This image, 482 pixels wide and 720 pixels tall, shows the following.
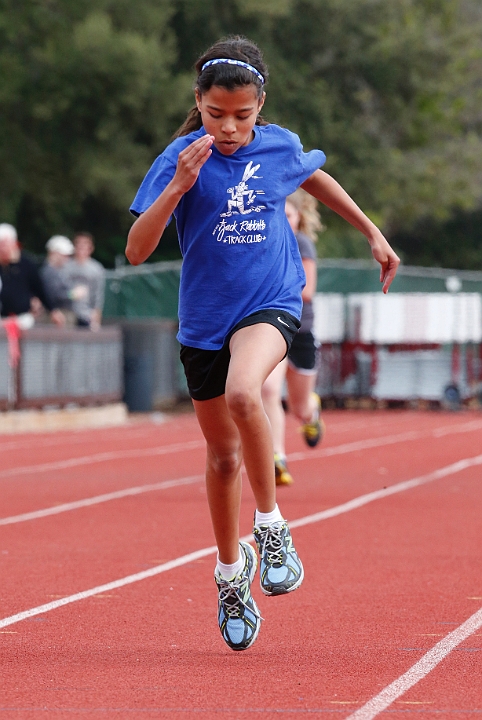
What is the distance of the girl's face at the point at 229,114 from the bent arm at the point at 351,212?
426mm

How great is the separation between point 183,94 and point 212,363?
80.4 ft

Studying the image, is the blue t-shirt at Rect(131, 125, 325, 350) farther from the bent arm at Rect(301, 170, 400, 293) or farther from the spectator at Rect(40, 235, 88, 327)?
the spectator at Rect(40, 235, 88, 327)

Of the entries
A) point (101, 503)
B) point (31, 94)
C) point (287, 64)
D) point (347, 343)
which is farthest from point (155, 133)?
point (101, 503)

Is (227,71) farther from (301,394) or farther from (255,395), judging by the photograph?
(301,394)

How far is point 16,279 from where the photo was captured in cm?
1628

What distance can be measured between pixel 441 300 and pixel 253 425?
Answer: 18.3 m

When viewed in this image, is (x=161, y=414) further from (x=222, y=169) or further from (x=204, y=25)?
(x=222, y=169)

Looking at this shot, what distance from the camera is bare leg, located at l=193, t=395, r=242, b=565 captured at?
490 centimetres

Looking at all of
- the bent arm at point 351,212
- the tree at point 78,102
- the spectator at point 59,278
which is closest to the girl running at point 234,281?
the bent arm at point 351,212

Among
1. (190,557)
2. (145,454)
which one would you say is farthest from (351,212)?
(145,454)

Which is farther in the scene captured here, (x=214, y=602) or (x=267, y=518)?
(x=214, y=602)

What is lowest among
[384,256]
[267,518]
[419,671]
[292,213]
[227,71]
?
[419,671]

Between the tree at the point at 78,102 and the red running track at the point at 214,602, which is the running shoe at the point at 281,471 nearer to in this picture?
the red running track at the point at 214,602

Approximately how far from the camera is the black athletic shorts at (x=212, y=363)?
4805 mm
